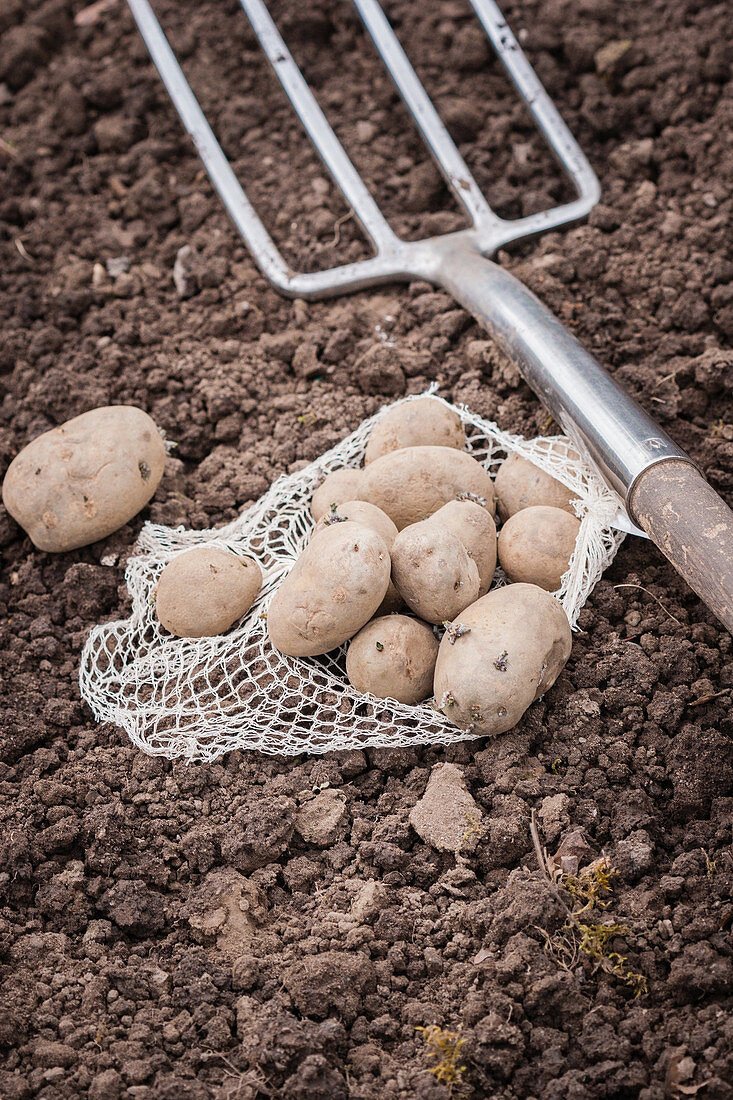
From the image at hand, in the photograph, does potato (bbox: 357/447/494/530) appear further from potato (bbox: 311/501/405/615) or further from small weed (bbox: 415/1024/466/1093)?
small weed (bbox: 415/1024/466/1093)

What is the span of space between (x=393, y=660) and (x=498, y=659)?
222 millimetres

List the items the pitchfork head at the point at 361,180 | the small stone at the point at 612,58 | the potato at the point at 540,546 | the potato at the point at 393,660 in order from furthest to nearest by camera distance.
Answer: the small stone at the point at 612,58 → the pitchfork head at the point at 361,180 → the potato at the point at 540,546 → the potato at the point at 393,660

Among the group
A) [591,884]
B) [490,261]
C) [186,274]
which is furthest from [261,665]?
[186,274]

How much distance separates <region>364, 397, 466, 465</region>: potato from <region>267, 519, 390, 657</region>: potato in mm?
351

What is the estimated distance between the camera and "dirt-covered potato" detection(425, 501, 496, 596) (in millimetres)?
1930

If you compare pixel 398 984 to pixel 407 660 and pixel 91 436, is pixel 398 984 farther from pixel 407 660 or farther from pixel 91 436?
pixel 91 436

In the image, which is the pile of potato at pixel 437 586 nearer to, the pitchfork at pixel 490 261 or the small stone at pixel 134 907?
the pitchfork at pixel 490 261

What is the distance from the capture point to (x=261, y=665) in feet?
6.79

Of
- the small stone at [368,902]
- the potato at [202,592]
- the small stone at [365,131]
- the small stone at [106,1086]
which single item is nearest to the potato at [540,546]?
the potato at [202,592]

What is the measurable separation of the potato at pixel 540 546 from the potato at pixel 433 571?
131mm

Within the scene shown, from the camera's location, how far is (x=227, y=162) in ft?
10.2

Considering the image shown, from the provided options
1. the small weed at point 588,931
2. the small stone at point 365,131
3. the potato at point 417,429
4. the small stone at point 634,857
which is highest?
the small stone at point 365,131

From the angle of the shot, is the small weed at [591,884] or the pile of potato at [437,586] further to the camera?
the pile of potato at [437,586]

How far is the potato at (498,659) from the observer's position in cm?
176
